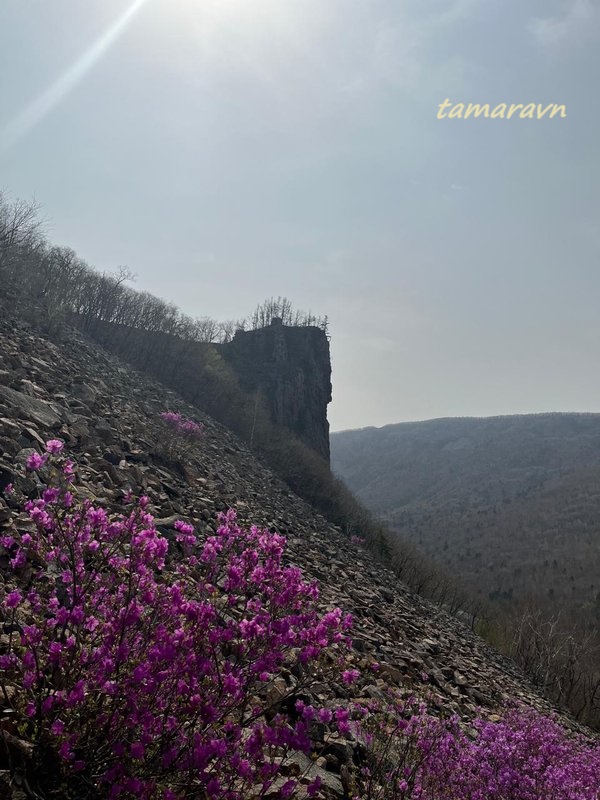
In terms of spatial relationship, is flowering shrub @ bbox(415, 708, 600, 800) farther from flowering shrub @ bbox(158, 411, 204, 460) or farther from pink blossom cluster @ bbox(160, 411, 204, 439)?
pink blossom cluster @ bbox(160, 411, 204, 439)

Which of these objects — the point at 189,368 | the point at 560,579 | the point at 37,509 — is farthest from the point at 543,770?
the point at 560,579

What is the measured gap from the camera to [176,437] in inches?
739

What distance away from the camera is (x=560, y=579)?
301ft

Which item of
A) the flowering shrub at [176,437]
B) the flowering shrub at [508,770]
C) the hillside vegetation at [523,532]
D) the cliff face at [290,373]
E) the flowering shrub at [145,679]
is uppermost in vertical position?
the cliff face at [290,373]

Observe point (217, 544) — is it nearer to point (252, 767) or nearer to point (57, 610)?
point (57, 610)

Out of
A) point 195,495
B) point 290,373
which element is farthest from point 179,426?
point 290,373

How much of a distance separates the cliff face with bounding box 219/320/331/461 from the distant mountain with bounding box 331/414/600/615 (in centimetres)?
4242

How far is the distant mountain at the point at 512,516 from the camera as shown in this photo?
9212 cm

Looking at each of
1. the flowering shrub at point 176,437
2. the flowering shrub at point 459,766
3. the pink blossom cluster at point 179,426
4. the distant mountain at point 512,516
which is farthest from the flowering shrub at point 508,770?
the distant mountain at point 512,516

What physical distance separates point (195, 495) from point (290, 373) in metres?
62.9

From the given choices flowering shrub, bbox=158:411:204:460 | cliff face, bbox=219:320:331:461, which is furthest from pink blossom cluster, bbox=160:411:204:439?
cliff face, bbox=219:320:331:461

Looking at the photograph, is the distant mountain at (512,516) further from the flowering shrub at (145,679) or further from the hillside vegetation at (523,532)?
the flowering shrub at (145,679)

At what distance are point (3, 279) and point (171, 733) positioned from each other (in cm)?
2921

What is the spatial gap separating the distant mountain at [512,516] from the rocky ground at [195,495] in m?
74.1
